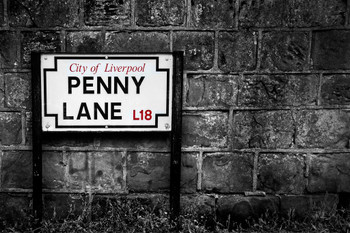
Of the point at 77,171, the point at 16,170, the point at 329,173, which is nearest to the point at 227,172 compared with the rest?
the point at 329,173

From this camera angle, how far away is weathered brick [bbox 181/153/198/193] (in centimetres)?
288

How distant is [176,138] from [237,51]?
0.79 metres

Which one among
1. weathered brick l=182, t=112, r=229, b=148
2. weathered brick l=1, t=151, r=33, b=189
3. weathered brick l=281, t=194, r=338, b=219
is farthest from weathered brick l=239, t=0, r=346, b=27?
weathered brick l=1, t=151, r=33, b=189

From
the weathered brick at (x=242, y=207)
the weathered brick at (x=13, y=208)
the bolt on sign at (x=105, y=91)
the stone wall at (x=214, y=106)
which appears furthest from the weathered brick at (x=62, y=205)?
the weathered brick at (x=242, y=207)

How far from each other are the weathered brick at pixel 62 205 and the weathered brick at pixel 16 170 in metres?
0.19

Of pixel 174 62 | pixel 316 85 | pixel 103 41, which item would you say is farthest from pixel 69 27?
pixel 316 85

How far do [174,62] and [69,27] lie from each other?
807mm

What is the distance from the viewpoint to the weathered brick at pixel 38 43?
2740 mm

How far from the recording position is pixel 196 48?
9.12 ft

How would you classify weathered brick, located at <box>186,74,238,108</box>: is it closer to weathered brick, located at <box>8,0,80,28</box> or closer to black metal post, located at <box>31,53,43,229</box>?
weathered brick, located at <box>8,0,80,28</box>

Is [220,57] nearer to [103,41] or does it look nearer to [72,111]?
[103,41]

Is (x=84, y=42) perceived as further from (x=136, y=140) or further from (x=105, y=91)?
(x=136, y=140)

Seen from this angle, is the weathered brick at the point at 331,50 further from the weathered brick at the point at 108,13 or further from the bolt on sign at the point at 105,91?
the weathered brick at the point at 108,13

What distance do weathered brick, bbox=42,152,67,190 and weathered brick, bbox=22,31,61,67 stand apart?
2.32 ft
